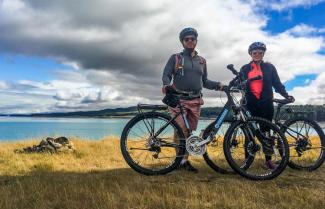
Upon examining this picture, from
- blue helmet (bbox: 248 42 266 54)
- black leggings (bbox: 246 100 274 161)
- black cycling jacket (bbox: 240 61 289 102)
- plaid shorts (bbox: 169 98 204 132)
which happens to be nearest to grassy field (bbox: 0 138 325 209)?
plaid shorts (bbox: 169 98 204 132)

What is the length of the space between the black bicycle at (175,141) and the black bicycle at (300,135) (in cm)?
114

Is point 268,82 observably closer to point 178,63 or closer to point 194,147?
point 178,63

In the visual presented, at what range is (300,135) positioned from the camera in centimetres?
788

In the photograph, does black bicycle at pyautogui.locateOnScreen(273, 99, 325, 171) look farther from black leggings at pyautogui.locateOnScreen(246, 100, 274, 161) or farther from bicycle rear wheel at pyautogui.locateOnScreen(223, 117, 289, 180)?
bicycle rear wheel at pyautogui.locateOnScreen(223, 117, 289, 180)

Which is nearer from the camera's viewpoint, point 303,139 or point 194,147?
point 194,147

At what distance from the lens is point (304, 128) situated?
7.94m

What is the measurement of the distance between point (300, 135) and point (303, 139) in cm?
10

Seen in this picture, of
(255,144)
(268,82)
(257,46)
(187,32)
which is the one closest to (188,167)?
(255,144)

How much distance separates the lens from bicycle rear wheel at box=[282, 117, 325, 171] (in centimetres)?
778

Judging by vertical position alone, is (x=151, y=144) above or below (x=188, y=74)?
below

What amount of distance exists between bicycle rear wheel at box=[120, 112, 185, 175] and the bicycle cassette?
115 mm

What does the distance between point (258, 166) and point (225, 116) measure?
1310 millimetres

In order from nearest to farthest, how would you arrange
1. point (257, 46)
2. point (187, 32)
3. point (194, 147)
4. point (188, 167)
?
point (194, 147)
point (187, 32)
point (188, 167)
point (257, 46)

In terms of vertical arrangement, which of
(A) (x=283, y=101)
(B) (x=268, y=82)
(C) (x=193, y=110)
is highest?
(B) (x=268, y=82)
